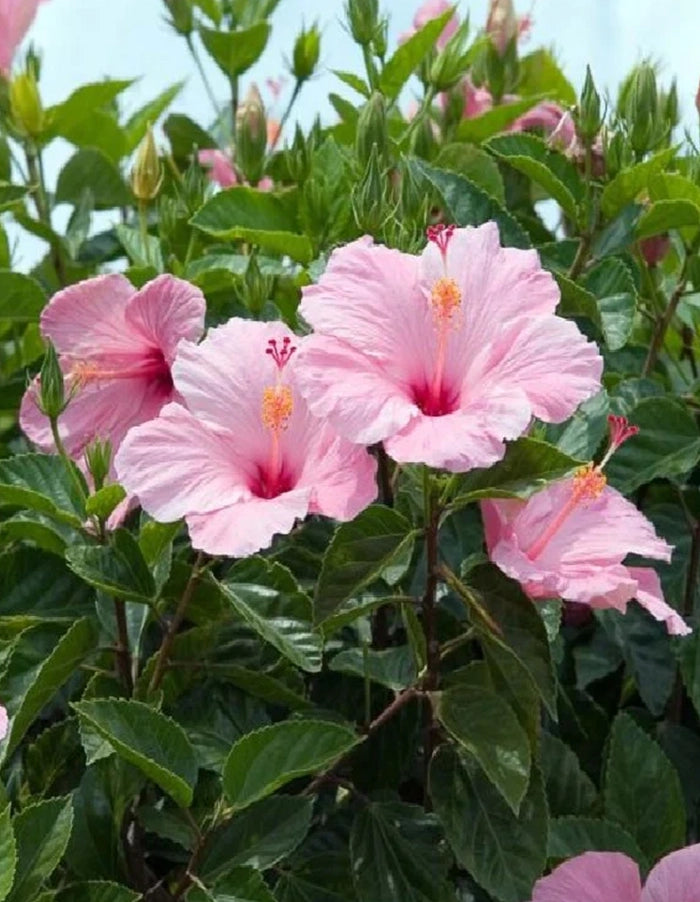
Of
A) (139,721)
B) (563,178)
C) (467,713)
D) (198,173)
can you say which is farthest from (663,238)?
(139,721)

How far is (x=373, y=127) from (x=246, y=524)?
49 centimetres

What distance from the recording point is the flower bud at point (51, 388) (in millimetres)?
1145

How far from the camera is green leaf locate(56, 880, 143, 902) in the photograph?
3.39ft

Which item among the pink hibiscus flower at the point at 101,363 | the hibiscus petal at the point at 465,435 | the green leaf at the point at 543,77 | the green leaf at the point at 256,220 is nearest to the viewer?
the hibiscus petal at the point at 465,435

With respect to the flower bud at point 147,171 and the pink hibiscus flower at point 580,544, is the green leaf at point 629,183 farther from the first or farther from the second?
the flower bud at point 147,171

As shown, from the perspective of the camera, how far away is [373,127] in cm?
136

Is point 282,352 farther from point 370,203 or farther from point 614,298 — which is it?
point 614,298

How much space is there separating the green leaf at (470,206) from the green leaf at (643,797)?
0.43 meters

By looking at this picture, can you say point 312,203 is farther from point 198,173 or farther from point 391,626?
point 391,626

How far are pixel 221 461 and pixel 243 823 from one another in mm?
260

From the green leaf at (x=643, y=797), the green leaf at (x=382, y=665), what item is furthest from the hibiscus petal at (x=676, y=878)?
the green leaf at (x=382, y=665)

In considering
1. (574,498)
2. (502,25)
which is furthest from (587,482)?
(502,25)

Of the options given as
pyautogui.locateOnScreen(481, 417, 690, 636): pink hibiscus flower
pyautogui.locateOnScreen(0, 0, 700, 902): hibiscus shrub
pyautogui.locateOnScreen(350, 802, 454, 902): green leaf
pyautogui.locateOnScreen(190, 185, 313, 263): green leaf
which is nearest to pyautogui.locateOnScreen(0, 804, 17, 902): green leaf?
pyautogui.locateOnScreen(0, 0, 700, 902): hibiscus shrub

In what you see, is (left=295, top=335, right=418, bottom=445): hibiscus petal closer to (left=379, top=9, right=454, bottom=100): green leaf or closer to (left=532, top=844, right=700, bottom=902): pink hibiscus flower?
(left=532, top=844, right=700, bottom=902): pink hibiscus flower
